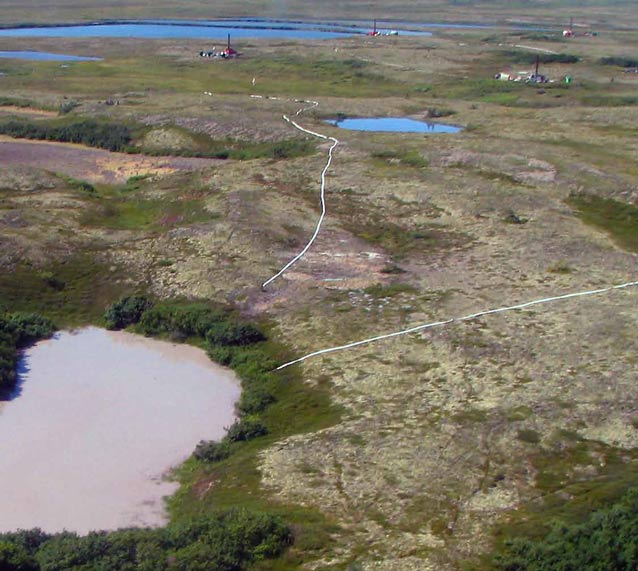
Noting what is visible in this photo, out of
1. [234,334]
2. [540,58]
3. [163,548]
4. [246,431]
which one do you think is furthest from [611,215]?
[540,58]

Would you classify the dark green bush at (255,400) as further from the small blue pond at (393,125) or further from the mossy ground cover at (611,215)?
the small blue pond at (393,125)

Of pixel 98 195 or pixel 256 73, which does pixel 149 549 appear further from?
pixel 256 73

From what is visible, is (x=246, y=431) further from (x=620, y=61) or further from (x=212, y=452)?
(x=620, y=61)

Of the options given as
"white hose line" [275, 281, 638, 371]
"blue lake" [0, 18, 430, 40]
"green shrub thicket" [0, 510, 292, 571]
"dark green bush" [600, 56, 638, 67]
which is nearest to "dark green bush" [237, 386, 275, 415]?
"white hose line" [275, 281, 638, 371]

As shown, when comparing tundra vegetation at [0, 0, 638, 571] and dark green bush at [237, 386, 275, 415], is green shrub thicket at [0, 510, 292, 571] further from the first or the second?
dark green bush at [237, 386, 275, 415]

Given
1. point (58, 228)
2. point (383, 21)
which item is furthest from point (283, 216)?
point (383, 21)

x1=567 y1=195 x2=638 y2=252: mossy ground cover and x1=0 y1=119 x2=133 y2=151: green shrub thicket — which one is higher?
x1=0 y1=119 x2=133 y2=151: green shrub thicket
